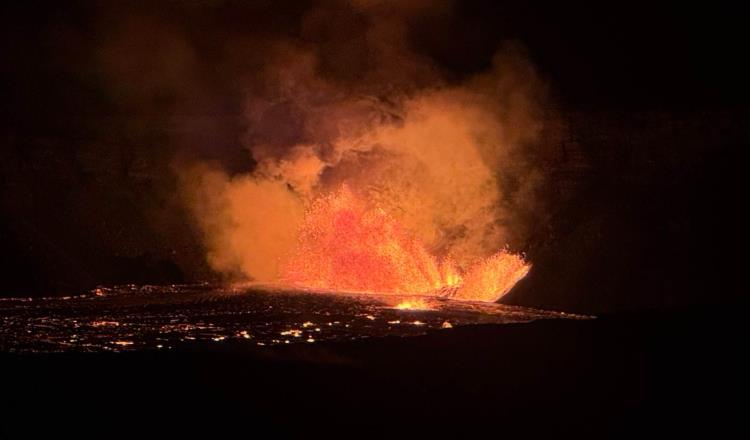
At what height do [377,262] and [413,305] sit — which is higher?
[377,262]

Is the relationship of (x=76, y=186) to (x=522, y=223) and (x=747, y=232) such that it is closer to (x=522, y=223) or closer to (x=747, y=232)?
(x=522, y=223)

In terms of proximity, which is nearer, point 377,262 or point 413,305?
point 413,305

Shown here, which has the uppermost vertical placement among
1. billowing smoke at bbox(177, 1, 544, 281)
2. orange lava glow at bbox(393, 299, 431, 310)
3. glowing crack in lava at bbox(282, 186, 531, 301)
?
billowing smoke at bbox(177, 1, 544, 281)

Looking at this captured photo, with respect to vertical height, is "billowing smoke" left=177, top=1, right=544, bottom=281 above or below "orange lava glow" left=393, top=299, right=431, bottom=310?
above

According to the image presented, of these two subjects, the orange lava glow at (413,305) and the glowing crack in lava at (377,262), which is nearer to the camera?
the orange lava glow at (413,305)

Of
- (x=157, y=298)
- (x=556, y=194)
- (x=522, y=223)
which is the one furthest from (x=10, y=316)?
(x=556, y=194)
